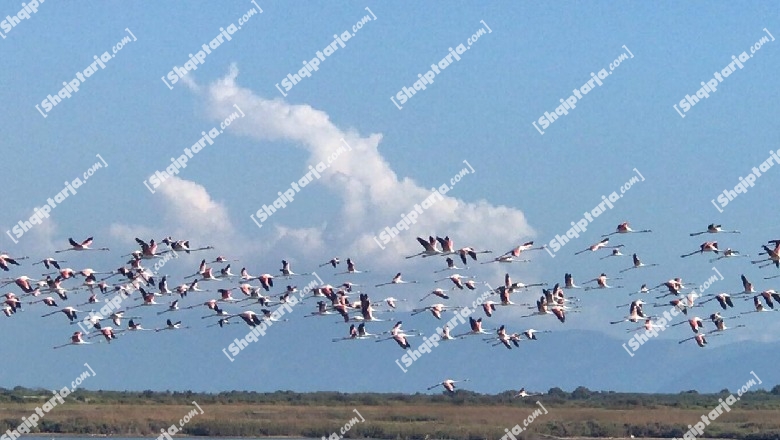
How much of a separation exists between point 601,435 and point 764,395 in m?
48.2

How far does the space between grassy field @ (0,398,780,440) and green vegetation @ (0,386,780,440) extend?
0.05 meters

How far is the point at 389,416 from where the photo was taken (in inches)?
3342

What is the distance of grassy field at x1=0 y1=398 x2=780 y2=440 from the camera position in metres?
77.4

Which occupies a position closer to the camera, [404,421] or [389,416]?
→ [404,421]

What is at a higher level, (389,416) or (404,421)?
(389,416)

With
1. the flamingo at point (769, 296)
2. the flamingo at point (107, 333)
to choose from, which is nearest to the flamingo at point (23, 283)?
the flamingo at point (107, 333)

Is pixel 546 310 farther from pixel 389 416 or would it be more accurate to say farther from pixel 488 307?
pixel 389 416

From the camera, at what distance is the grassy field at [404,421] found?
77.4 metres

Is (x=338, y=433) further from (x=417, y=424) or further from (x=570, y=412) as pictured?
(x=570, y=412)

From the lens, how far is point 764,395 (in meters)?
123

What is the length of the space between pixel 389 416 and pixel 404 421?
2.55 metres

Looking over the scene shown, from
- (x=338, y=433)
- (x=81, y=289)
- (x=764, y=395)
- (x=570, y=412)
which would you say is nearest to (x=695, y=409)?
(x=570, y=412)

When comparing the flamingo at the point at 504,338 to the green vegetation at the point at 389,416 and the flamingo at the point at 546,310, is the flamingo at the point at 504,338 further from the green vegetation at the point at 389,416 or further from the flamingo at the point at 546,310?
the green vegetation at the point at 389,416

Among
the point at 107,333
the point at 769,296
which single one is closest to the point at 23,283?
the point at 107,333
